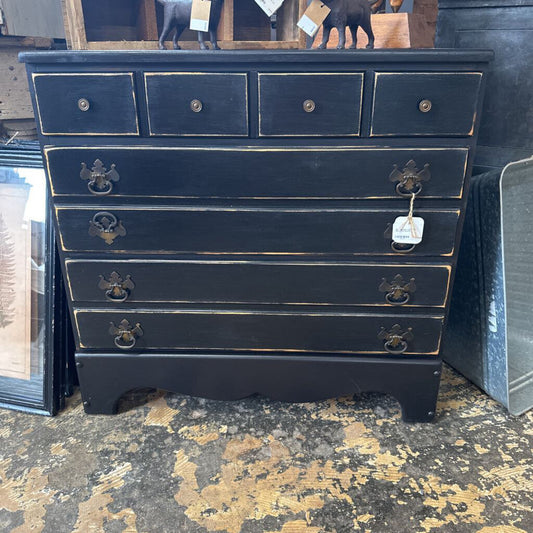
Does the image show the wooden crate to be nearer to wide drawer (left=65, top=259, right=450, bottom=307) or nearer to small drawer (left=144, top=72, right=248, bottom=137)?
small drawer (left=144, top=72, right=248, bottom=137)

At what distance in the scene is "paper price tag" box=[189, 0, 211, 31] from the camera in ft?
4.66

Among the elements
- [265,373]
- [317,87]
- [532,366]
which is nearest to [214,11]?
[317,87]

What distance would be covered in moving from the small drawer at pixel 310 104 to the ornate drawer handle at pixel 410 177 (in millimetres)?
181

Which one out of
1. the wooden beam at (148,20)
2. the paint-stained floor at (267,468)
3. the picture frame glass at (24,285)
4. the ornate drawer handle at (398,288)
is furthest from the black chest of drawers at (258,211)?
the wooden beam at (148,20)

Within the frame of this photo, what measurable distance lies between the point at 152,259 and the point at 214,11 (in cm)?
81

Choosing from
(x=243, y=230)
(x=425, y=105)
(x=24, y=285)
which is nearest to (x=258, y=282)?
(x=243, y=230)

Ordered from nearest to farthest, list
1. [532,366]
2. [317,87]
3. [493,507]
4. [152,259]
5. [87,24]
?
1. [317,87]
2. [493,507]
3. [152,259]
4. [87,24]
5. [532,366]

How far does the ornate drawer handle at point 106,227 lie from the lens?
153cm

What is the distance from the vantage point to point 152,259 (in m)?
1.59

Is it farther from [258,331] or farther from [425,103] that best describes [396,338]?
[425,103]

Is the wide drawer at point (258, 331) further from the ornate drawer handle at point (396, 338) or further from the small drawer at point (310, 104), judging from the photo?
the small drawer at point (310, 104)

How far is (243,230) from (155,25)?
0.89 meters

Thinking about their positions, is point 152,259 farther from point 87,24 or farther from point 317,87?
point 87,24

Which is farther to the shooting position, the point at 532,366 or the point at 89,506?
the point at 532,366
